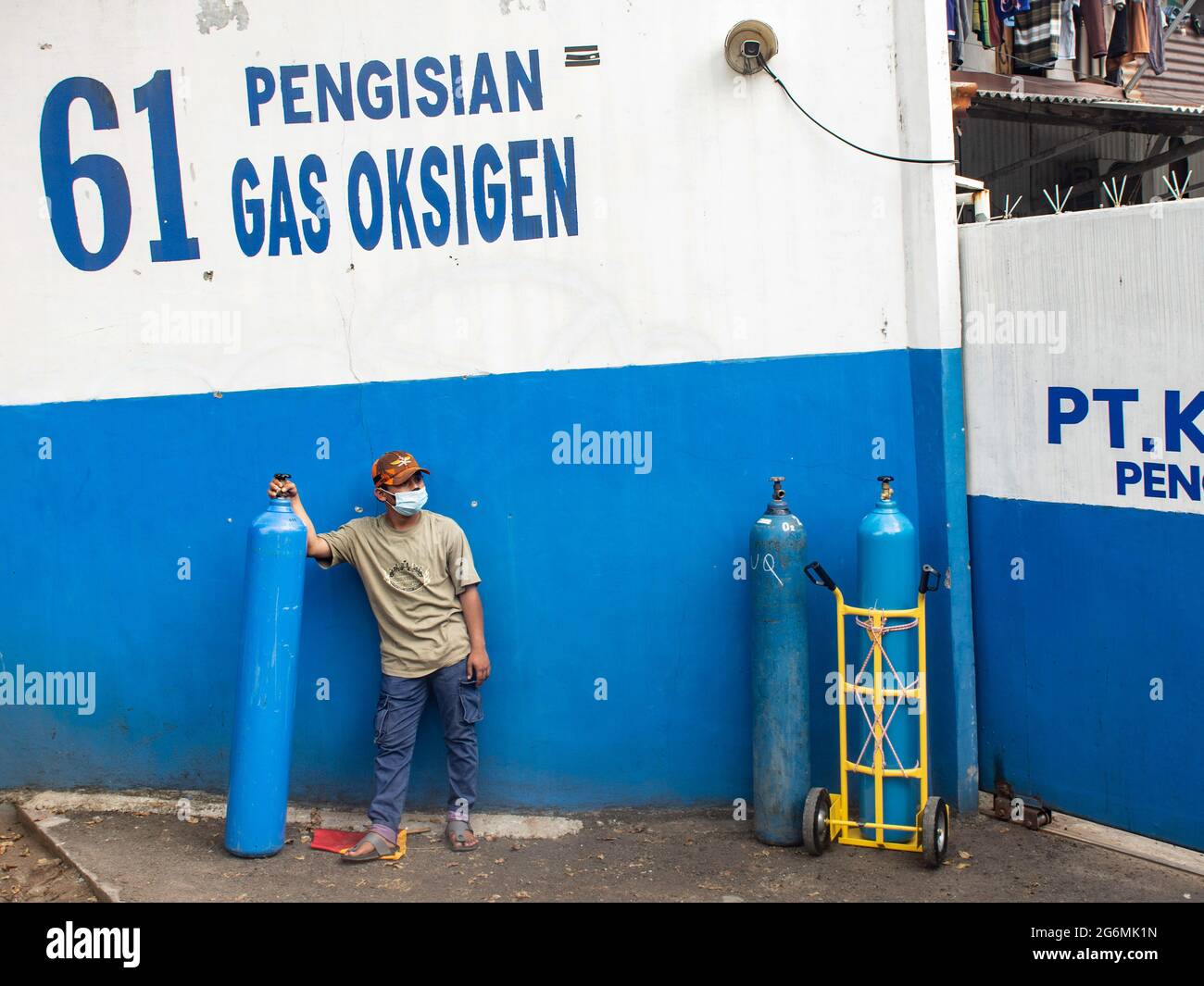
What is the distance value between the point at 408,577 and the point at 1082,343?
10.1 feet

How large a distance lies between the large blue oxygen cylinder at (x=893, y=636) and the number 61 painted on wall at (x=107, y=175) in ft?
11.1

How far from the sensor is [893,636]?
4883mm

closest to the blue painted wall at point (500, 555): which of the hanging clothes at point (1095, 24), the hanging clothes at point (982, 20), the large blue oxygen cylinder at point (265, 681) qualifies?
the large blue oxygen cylinder at point (265, 681)

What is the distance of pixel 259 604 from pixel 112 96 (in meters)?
2.55

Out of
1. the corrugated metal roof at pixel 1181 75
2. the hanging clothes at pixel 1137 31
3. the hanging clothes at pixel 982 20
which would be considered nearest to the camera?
the hanging clothes at pixel 982 20

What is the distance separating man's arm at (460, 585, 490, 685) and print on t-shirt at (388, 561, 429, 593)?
8.5 inches

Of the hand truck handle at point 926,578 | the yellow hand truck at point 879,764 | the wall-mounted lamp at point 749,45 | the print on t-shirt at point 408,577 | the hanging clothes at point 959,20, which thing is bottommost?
the yellow hand truck at point 879,764

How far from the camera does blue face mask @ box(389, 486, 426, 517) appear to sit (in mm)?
4992

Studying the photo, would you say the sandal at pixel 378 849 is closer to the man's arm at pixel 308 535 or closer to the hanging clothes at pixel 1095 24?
the man's arm at pixel 308 535

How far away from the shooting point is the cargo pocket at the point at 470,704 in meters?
5.19

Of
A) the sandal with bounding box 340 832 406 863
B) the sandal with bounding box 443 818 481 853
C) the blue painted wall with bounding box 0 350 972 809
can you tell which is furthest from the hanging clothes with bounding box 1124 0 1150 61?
the sandal with bounding box 340 832 406 863

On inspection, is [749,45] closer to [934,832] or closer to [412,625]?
[412,625]

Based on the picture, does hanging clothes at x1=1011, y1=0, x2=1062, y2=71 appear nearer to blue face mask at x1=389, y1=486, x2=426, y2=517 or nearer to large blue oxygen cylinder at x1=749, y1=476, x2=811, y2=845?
large blue oxygen cylinder at x1=749, y1=476, x2=811, y2=845
